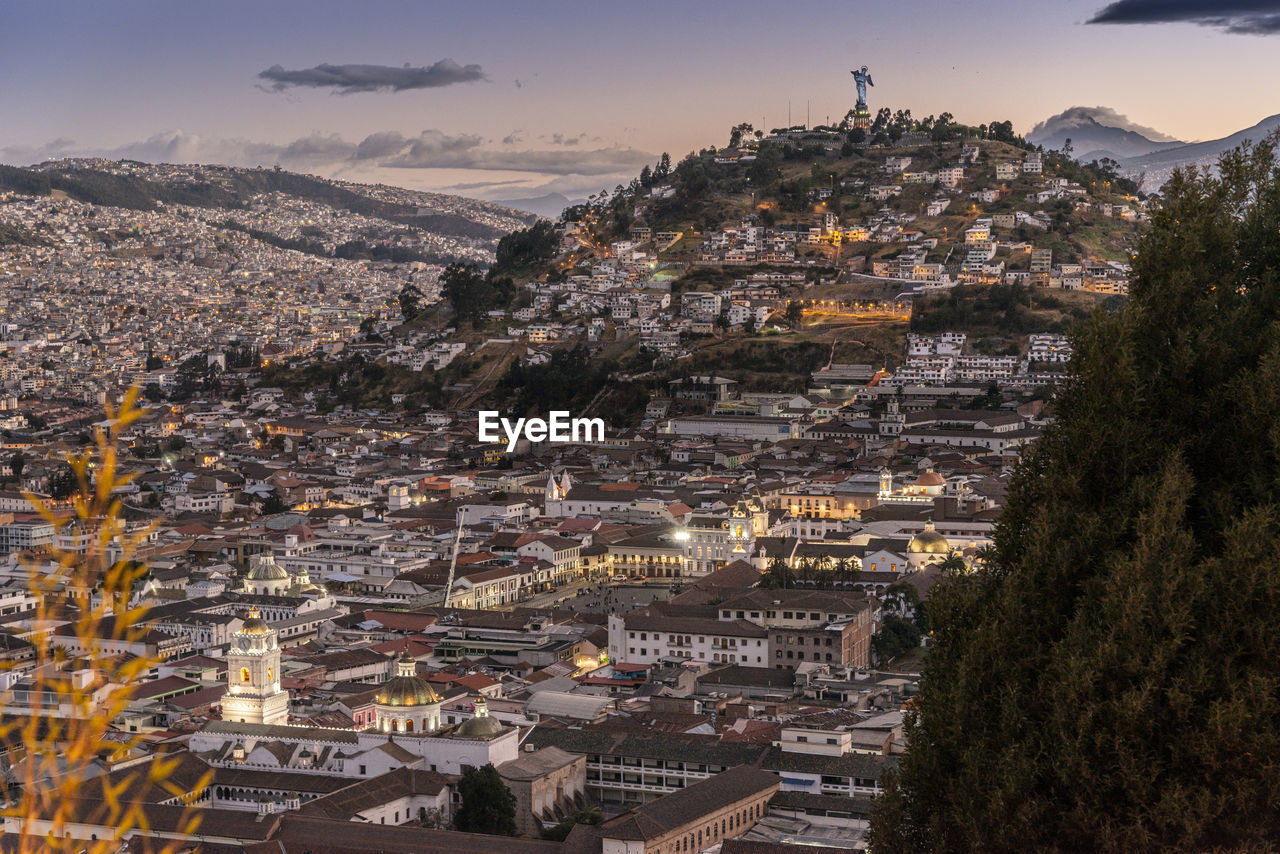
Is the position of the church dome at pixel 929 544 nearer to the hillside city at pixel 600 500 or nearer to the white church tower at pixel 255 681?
the hillside city at pixel 600 500

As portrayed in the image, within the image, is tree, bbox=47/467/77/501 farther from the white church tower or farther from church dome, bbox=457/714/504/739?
church dome, bbox=457/714/504/739

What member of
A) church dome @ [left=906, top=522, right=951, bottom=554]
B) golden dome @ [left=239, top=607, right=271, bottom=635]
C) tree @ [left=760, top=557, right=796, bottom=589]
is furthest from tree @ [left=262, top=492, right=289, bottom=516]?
golden dome @ [left=239, top=607, right=271, bottom=635]

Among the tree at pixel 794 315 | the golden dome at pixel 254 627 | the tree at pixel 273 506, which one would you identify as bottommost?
the tree at pixel 273 506

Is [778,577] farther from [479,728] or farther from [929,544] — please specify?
[479,728]

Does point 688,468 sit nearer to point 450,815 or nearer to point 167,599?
point 167,599

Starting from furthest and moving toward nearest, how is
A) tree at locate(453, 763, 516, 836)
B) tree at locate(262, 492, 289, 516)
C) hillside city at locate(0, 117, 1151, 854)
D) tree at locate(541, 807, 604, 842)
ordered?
tree at locate(262, 492, 289, 516)
hillside city at locate(0, 117, 1151, 854)
tree at locate(453, 763, 516, 836)
tree at locate(541, 807, 604, 842)

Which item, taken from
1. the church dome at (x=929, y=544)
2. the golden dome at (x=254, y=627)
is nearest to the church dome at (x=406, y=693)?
the golden dome at (x=254, y=627)

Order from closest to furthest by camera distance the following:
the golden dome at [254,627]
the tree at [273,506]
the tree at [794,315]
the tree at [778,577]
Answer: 1. the golden dome at [254,627]
2. the tree at [778,577]
3. the tree at [273,506]
4. the tree at [794,315]
